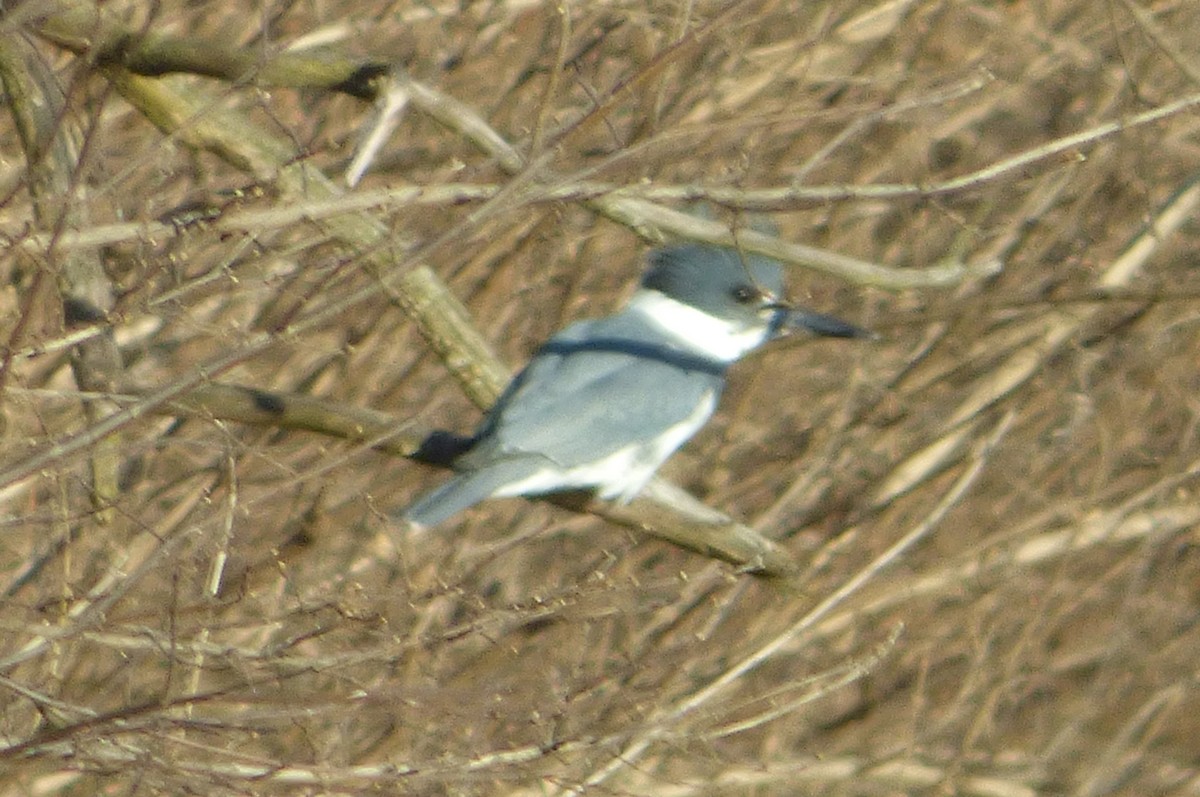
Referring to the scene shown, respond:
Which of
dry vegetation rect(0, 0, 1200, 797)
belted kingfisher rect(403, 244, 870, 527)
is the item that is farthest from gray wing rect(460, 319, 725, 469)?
dry vegetation rect(0, 0, 1200, 797)

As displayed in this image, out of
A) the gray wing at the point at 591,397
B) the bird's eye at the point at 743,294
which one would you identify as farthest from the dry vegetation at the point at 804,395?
the bird's eye at the point at 743,294

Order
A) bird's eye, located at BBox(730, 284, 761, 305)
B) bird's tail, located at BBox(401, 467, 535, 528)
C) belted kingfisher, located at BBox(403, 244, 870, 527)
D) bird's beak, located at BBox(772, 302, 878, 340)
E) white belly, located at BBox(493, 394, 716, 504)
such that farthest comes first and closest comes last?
bird's eye, located at BBox(730, 284, 761, 305) → bird's beak, located at BBox(772, 302, 878, 340) → white belly, located at BBox(493, 394, 716, 504) → belted kingfisher, located at BBox(403, 244, 870, 527) → bird's tail, located at BBox(401, 467, 535, 528)

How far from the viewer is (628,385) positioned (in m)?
3.72

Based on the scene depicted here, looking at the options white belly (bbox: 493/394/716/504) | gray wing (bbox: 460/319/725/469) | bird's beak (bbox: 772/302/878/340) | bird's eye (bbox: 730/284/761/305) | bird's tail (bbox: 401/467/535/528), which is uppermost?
bird's eye (bbox: 730/284/761/305)

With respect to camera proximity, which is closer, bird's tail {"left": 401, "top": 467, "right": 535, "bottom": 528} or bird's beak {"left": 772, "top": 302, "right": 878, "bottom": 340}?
bird's tail {"left": 401, "top": 467, "right": 535, "bottom": 528}

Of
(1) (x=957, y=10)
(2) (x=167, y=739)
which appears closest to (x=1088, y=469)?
(1) (x=957, y=10)

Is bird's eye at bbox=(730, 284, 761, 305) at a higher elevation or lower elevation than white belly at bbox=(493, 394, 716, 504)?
higher

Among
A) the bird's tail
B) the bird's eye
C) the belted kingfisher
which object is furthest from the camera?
the bird's eye

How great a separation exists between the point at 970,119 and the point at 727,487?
1357mm

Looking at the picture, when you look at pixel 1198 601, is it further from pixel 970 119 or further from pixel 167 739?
pixel 167 739

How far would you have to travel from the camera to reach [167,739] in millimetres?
2188

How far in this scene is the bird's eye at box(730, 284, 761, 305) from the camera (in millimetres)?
3977

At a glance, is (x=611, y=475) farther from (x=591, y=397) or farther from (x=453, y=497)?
(x=453, y=497)

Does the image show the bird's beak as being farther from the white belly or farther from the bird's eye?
the white belly
